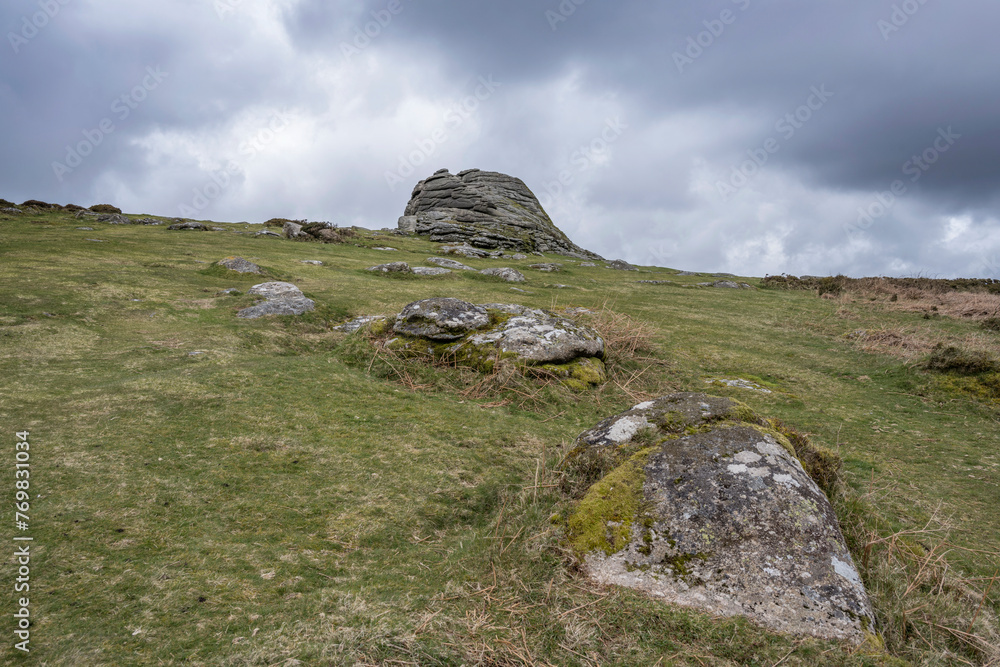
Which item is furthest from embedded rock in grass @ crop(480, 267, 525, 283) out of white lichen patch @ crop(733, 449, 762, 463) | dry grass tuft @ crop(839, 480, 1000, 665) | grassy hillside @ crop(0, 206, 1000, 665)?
dry grass tuft @ crop(839, 480, 1000, 665)

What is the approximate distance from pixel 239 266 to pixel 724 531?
22.0 m

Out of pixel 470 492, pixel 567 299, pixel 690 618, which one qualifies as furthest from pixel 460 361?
pixel 567 299

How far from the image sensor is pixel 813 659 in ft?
9.32

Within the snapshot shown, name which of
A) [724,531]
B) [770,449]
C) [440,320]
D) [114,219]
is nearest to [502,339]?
[440,320]

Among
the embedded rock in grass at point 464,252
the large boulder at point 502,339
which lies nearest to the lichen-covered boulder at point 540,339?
the large boulder at point 502,339

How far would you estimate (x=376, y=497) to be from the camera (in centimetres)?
511

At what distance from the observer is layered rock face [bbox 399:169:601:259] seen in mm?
62188

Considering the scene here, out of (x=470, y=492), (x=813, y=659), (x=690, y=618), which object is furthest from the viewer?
(x=470, y=492)

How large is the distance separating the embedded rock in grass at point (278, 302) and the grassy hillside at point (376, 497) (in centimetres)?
63

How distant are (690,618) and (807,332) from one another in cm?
1831

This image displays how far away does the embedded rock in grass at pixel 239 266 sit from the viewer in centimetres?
2088

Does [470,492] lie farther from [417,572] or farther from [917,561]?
[917,561]

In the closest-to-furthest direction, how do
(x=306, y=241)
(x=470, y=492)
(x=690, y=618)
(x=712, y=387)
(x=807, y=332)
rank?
(x=690, y=618) < (x=470, y=492) < (x=712, y=387) < (x=807, y=332) < (x=306, y=241)

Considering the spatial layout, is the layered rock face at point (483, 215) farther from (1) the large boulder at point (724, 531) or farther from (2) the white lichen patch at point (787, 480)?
(2) the white lichen patch at point (787, 480)
